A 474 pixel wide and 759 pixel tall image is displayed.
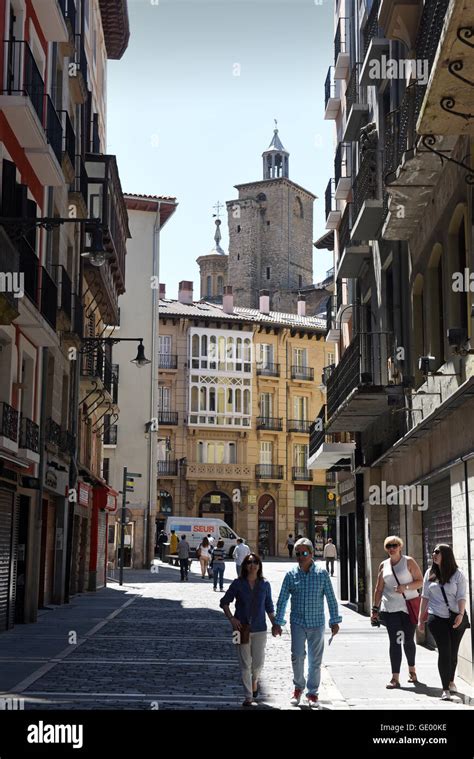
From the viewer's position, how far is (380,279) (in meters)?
22.0

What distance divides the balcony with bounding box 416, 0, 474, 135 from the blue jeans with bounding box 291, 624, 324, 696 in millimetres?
4978

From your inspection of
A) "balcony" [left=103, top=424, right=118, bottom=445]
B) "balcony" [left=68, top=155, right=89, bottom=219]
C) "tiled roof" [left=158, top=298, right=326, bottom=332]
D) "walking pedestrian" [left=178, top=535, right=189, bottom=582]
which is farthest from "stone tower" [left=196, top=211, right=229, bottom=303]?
"balcony" [left=68, top=155, right=89, bottom=219]

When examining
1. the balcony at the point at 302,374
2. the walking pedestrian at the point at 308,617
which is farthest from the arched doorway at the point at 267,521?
the walking pedestrian at the point at 308,617

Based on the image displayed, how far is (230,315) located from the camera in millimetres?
76250

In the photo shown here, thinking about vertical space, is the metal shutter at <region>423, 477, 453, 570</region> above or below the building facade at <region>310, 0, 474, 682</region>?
below

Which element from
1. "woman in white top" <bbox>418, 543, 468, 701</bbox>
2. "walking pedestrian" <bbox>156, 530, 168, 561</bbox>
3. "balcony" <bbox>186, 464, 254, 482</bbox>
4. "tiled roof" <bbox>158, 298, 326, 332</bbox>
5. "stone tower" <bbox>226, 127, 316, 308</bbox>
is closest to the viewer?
"woman in white top" <bbox>418, 543, 468, 701</bbox>

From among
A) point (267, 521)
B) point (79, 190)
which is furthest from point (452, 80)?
point (267, 521)

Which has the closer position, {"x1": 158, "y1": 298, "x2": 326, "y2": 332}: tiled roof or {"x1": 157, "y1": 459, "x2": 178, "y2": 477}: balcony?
{"x1": 157, "y1": 459, "x2": 178, "y2": 477}: balcony

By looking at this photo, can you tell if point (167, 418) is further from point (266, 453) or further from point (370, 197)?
point (370, 197)

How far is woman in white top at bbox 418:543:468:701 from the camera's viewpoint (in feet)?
39.2

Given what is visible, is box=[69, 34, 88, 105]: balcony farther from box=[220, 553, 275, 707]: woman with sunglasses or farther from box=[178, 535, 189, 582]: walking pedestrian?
box=[220, 553, 275, 707]: woman with sunglasses

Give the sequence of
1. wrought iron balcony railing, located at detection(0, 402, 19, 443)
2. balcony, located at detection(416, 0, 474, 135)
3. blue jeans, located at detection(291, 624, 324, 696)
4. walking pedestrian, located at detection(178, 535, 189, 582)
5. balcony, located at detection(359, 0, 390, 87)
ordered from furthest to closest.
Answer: walking pedestrian, located at detection(178, 535, 189, 582)
balcony, located at detection(359, 0, 390, 87)
wrought iron balcony railing, located at detection(0, 402, 19, 443)
blue jeans, located at detection(291, 624, 324, 696)
balcony, located at detection(416, 0, 474, 135)

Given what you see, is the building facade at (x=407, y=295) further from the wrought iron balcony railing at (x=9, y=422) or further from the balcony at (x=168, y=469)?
the balcony at (x=168, y=469)

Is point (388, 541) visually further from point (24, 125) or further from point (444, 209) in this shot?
point (24, 125)
